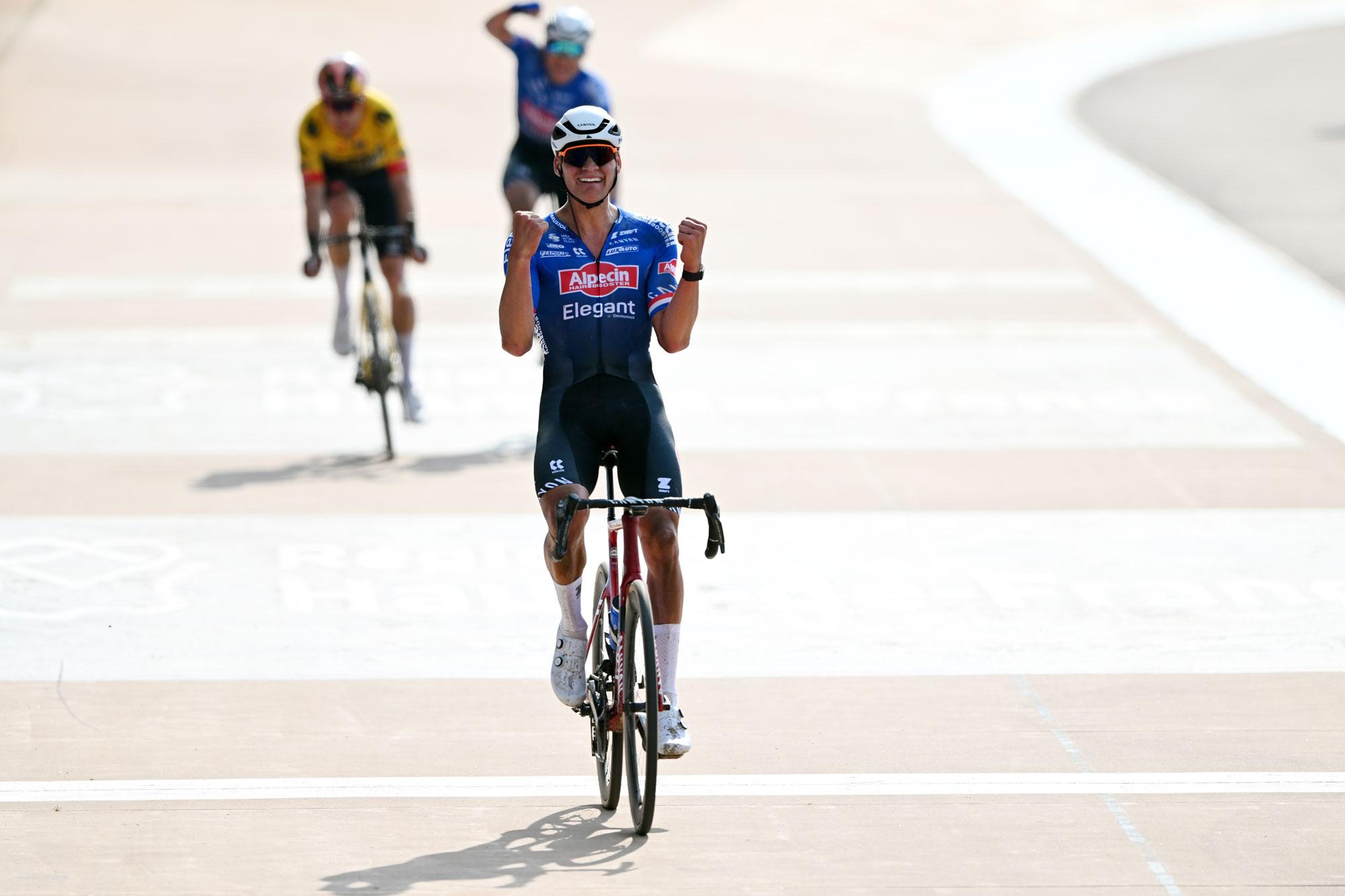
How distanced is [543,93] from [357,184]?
1305 mm

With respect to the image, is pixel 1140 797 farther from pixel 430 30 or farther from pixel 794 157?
pixel 430 30

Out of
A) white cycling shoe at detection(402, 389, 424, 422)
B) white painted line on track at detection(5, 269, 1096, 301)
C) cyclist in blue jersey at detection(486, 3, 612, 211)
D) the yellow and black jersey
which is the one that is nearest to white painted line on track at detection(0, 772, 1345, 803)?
white cycling shoe at detection(402, 389, 424, 422)

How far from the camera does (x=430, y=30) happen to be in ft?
98.9

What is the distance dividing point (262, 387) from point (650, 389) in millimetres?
6653

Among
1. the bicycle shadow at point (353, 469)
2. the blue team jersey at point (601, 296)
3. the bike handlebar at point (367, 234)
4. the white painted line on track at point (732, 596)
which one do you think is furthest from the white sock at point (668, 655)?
the bike handlebar at point (367, 234)

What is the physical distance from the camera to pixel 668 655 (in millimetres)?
6098

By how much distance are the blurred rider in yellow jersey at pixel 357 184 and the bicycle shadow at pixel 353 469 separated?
0.70 meters

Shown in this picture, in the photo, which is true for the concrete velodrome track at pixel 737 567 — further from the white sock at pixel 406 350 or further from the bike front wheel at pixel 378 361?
the white sock at pixel 406 350

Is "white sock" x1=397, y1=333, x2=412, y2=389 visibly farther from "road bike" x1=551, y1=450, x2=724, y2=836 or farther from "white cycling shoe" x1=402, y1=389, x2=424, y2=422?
"road bike" x1=551, y1=450, x2=724, y2=836

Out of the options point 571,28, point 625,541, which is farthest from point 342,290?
point 625,541

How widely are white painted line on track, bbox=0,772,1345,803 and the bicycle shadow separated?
4.01m

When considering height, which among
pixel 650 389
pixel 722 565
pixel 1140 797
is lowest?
pixel 722 565

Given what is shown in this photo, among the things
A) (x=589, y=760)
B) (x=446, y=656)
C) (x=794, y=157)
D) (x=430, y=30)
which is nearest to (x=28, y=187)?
(x=794, y=157)

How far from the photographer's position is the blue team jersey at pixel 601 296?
633cm
